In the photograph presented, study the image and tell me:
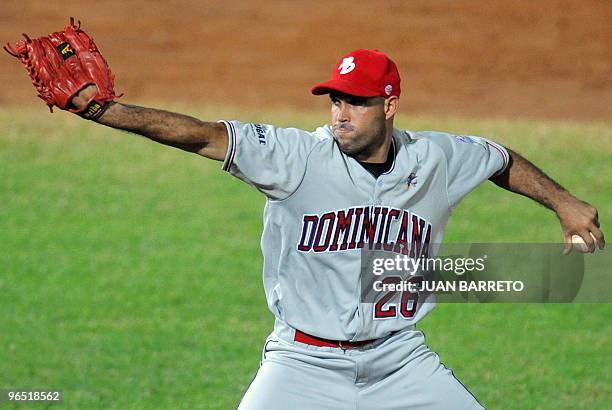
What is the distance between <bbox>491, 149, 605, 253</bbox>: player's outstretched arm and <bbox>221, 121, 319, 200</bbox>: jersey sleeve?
1.10 metres

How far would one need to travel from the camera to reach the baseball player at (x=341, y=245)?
5215 mm

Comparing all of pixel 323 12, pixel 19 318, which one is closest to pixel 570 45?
pixel 323 12

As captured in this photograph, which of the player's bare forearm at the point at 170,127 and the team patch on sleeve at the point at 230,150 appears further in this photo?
the team patch on sleeve at the point at 230,150

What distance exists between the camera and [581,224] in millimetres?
5578

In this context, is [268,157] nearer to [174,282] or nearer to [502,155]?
[502,155]

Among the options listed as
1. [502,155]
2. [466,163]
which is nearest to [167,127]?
[466,163]

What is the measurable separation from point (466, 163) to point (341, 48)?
13765 mm

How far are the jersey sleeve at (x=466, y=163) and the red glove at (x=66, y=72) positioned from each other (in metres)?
1.64

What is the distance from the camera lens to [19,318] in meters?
9.15

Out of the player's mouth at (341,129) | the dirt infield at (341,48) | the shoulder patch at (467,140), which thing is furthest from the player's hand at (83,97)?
the dirt infield at (341,48)

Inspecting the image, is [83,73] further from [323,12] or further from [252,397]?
[323,12]

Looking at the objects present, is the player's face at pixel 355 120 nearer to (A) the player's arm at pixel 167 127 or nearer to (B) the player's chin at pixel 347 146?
(B) the player's chin at pixel 347 146

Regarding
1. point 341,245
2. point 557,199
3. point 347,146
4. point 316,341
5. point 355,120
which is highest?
point 355,120

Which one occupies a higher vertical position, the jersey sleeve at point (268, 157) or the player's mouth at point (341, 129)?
the player's mouth at point (341, 129)
